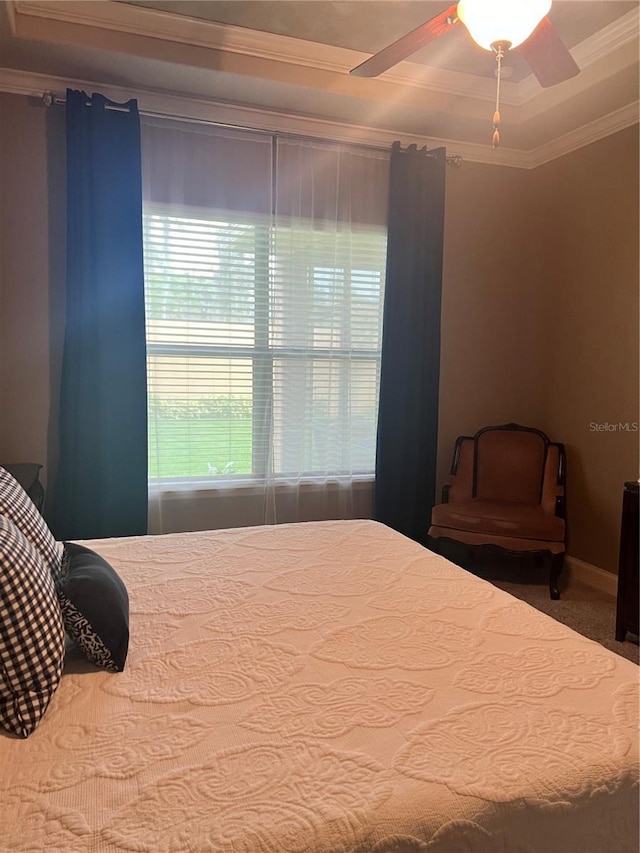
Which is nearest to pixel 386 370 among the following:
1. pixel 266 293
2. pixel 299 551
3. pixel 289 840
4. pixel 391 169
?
pixel 266 293

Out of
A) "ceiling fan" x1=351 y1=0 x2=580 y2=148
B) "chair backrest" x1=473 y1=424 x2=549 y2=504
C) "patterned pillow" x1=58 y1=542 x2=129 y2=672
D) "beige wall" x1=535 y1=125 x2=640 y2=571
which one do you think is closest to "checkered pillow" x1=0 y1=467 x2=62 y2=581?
"patterned pillow" x1=58 y1=542 x2=129 y2=672

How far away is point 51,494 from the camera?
3.17 meters

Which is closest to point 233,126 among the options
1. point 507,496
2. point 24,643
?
point 507,496

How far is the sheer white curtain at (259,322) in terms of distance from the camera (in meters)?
3.32

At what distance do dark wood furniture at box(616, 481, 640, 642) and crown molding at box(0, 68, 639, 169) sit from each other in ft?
6.78

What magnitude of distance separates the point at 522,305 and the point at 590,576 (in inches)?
70.3

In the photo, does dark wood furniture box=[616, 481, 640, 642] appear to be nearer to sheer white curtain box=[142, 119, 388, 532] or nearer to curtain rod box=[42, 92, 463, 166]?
sheer white curtain box=[142, 119, 388, 532]

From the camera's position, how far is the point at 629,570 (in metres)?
2.82

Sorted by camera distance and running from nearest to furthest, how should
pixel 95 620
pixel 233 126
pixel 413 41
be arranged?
pixel 95 620, pixel 413 41, pixel 233 126

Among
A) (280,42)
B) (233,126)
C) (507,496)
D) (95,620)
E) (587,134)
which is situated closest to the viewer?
(95,620)

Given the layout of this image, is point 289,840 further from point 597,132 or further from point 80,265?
point 597,132

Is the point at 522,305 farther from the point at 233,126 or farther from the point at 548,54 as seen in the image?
the point at 548,54

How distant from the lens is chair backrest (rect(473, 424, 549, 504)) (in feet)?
12.5

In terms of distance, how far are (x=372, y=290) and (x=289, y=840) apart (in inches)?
125
